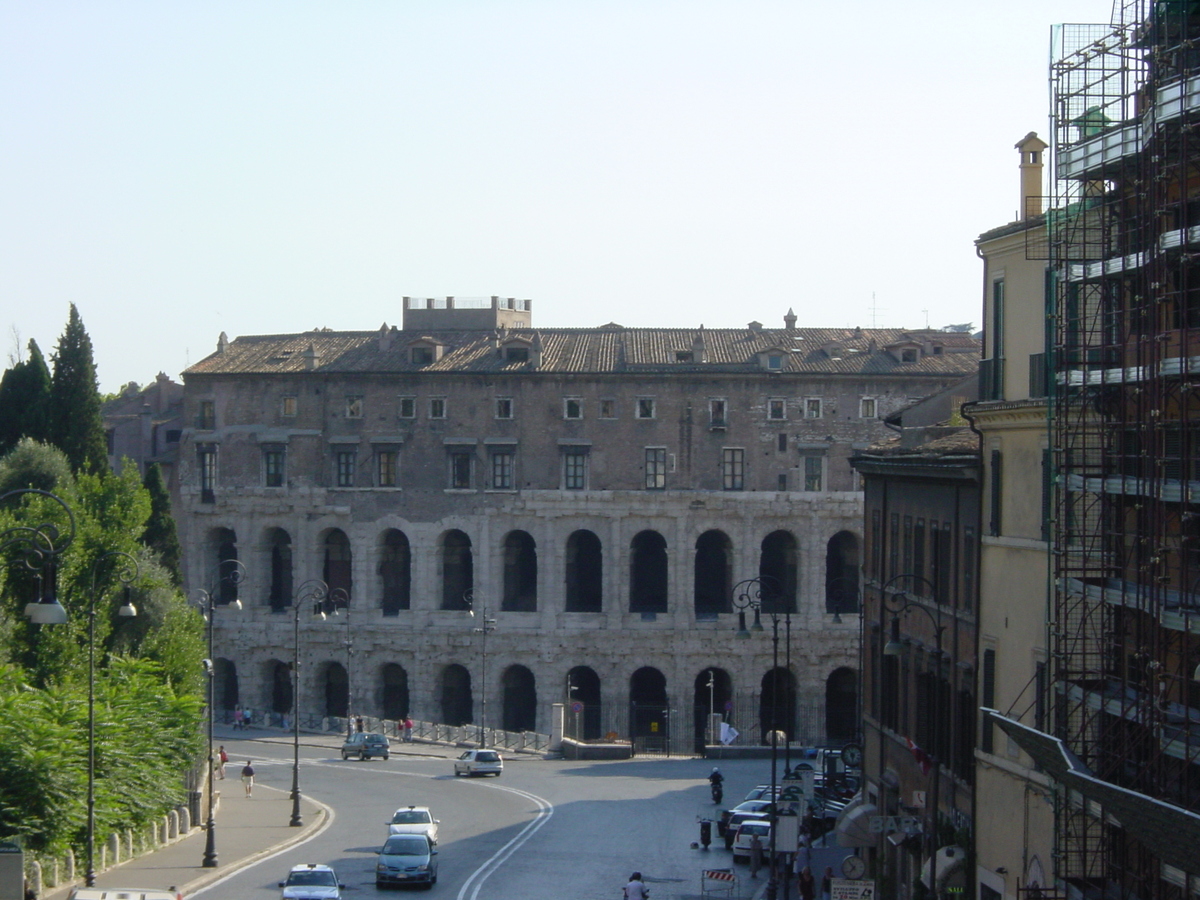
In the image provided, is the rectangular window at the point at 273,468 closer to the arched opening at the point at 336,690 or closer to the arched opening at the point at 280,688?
the arched opening at the point at 280,688

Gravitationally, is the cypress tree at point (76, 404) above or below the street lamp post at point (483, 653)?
above

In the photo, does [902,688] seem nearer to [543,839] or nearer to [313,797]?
[543,839]

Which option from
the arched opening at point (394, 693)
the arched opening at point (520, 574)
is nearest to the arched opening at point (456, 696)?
the arched opening at point (394, 693)

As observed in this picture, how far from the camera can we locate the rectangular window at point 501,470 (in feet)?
257

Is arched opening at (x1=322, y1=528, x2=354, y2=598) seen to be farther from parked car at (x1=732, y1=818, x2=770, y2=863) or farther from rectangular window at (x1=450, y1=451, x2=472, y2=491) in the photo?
parked car at (x1=732, y1=818, x2=770, y2=863)

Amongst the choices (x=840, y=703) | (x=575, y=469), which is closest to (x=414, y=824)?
(x=575, y=469)

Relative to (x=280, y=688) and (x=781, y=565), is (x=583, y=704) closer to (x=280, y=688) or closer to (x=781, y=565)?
(x=781, y=565)

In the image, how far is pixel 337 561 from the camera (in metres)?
81.2

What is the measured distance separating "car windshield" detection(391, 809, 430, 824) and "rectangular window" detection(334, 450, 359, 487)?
3574cm

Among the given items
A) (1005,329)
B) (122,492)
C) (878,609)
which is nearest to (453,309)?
(122,492)

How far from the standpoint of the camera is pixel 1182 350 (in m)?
22.6

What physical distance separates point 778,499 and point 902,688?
38.7m

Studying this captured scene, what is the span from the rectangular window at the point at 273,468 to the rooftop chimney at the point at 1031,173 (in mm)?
54251

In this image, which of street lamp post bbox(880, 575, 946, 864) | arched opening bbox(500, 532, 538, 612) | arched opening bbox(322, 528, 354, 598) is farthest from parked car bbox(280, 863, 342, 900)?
arched opening bbox(322, 528, 354, 598)
